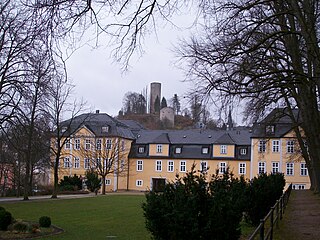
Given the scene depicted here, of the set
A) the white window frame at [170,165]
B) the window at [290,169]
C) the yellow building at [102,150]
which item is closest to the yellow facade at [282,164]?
the window at [290,169]

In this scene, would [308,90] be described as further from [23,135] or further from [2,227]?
[23,135]

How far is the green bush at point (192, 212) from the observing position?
848cm

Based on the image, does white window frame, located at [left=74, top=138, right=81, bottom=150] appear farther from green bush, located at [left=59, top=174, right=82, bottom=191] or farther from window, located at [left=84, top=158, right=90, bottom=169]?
green bush, located at [left=59, top=174, right=82, bottom=191]

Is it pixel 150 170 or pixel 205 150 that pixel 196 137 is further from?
pixel 150 170

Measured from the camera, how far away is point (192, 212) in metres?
8.53

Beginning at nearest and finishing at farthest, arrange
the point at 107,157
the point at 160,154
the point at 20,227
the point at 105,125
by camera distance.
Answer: the point at 20,227
the point at 107,157
the point at 160,154
the point at 105,125

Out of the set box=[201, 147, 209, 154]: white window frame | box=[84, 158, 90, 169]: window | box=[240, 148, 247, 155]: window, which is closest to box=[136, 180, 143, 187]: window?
box=[84, 158, 90, 169]: window

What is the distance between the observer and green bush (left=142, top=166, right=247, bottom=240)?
8484 millimetres

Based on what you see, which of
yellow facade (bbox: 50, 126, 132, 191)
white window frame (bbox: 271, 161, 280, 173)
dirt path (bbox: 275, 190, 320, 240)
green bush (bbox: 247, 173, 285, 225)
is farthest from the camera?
white window frame (bbox: 271, 161, 280, 173)

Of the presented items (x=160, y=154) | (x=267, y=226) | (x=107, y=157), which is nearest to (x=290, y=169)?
(x=160, y=154)

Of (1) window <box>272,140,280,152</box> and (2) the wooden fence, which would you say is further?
(1) window <box>272,140,280,152</box>

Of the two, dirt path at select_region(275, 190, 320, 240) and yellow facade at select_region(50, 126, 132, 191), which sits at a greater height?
yellow facade at select_region(50, 126, 132, 191)

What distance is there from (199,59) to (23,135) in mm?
17683

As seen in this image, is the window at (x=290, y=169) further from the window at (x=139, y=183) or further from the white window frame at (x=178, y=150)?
the window at (x=139, y=183)
